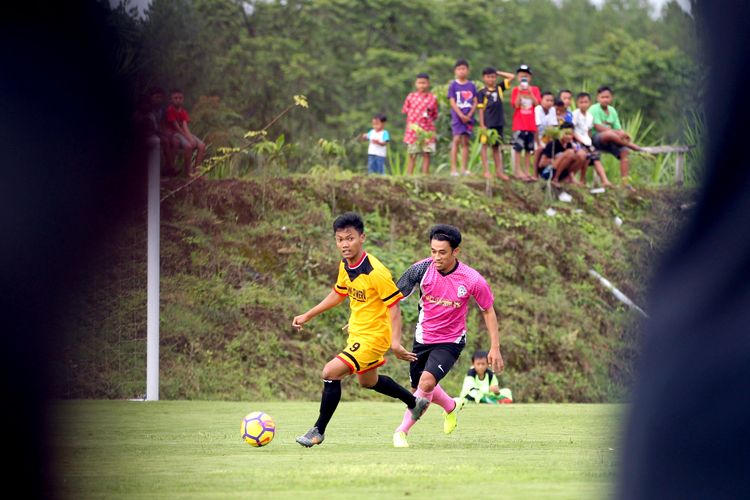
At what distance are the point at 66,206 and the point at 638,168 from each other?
2104 cm

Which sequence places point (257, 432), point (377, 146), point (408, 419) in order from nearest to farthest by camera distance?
point (257, 432), point (408, 419), point (377, 146)

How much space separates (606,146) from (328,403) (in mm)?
12163

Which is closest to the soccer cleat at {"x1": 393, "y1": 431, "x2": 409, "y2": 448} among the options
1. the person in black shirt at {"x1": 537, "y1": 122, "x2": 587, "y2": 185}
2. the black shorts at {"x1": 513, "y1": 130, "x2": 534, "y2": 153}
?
the black shorts at {"x1": 513, "y1": 130, "x2": 534, "y2": 153}

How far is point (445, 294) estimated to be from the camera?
919 cm

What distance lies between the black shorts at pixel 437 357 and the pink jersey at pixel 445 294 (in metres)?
0.05

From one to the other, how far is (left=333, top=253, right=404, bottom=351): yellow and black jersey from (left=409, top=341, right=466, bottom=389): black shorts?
518 mm

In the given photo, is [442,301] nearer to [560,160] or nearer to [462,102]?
[462,102]

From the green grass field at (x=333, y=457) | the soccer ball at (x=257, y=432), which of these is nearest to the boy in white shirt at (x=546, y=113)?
the green grass field at (x=333, y=457)

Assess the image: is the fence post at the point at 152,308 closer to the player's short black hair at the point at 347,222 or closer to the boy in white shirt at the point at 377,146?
the player's short black hair at the point at 347,222

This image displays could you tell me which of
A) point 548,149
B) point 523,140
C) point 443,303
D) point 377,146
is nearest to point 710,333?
point 443,303

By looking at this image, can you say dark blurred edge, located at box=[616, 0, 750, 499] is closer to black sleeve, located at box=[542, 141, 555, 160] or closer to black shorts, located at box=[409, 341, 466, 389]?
black shorts, located at box=[409, 341, 466, 389]

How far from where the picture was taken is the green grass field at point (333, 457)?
3490mm

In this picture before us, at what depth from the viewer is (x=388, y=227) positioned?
18484 millimetres

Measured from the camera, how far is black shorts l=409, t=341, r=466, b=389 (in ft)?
29.5
